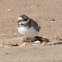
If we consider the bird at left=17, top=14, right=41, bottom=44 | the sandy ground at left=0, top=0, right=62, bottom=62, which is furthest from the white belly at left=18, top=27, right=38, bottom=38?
the sandy ground at left=0, top=0, right=62, bottom=62

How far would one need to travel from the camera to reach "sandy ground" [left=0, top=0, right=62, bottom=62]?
9.11 meters

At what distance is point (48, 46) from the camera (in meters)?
10.7

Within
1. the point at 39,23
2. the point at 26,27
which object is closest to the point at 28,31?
the point at 26,27

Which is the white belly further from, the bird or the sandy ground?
the sandy ground

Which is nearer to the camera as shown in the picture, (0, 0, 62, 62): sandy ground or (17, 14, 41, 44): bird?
(0, 0, 62, 62): sandy ground

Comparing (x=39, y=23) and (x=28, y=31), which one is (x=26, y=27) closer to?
(x=28, y=31)

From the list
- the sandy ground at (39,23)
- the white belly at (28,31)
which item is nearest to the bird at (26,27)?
the white belly at (28,31)

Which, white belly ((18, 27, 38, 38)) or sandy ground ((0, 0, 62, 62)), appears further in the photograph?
white belly ((18, 27, 38, 38))

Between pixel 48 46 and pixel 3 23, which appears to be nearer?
pixel 48 46

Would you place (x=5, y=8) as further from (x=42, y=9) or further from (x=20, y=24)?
(x=20, y=24)

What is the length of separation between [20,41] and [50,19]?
4356mm

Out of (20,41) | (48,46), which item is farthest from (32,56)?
(20,41)

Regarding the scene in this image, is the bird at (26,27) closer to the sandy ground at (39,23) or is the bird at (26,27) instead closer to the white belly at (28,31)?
the white belly at (28,31)

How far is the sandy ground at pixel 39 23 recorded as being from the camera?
29.9 ft
